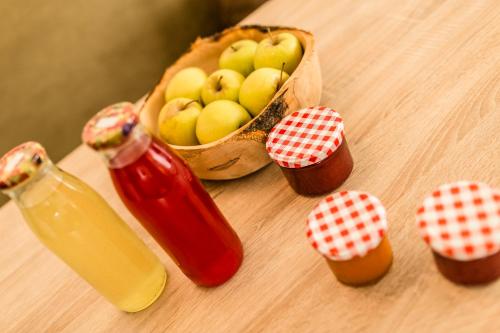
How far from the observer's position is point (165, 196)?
63 centimetres

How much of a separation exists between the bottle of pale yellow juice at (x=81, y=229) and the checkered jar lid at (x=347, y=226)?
273 mm

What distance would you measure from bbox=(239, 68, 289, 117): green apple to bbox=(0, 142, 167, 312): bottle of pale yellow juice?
1.08ft

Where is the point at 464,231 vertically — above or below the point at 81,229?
below

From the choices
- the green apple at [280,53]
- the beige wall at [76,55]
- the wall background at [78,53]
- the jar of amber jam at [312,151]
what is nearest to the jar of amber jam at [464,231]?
the jar of amber jam at [312,151]

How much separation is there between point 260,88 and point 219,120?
3.8 inches

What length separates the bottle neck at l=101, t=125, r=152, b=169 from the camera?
577 mm

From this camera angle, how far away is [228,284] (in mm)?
753

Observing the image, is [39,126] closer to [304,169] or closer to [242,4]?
[242,4]

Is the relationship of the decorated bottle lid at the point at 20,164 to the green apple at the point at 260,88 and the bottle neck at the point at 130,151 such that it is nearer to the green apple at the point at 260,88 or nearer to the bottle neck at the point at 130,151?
the bottle neck at the point at 130,151

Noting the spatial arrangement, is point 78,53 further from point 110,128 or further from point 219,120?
point 110,128

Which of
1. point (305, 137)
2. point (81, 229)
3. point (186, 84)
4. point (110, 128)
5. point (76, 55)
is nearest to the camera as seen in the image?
point (110, 128)

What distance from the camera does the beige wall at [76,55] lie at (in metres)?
1.75

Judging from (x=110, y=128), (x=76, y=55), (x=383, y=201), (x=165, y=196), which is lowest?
(x=383, y=201)

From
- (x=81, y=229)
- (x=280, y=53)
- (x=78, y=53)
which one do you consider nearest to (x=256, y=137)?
(x=280, y=53)
